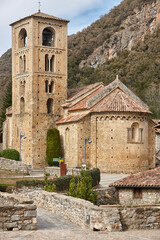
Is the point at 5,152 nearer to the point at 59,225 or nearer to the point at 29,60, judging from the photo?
the point at 29,60

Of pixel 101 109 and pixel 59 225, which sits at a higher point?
pixel 101 109

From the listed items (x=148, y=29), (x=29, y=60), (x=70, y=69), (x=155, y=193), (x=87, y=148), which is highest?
(x=148, y=29)

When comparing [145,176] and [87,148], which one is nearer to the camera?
[145,176]

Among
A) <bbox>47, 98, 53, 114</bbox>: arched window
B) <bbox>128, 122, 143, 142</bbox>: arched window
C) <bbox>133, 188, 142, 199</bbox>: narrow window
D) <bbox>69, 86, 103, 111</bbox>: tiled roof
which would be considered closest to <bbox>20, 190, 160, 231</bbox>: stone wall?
<bbox>133, 188, 142, 199</bbox>: narrow window

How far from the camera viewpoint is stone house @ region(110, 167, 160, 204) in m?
26.6

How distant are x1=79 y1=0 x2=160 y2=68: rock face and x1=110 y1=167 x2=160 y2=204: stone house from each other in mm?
Answer: 87264

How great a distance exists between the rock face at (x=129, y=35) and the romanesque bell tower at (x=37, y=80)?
63.8m

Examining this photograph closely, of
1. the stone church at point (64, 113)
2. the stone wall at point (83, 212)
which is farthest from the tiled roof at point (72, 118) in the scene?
the stone wall at point (83, 212)

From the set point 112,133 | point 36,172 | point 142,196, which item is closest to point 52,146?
point 36,172

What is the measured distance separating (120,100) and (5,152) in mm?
14151

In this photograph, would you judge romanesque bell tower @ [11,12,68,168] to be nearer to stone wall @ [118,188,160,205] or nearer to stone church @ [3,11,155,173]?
stone church @ [3,11,155,173]

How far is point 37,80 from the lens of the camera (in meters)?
48.6

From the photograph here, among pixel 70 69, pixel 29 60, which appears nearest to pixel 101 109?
pixel 29 60

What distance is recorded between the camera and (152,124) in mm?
46469
